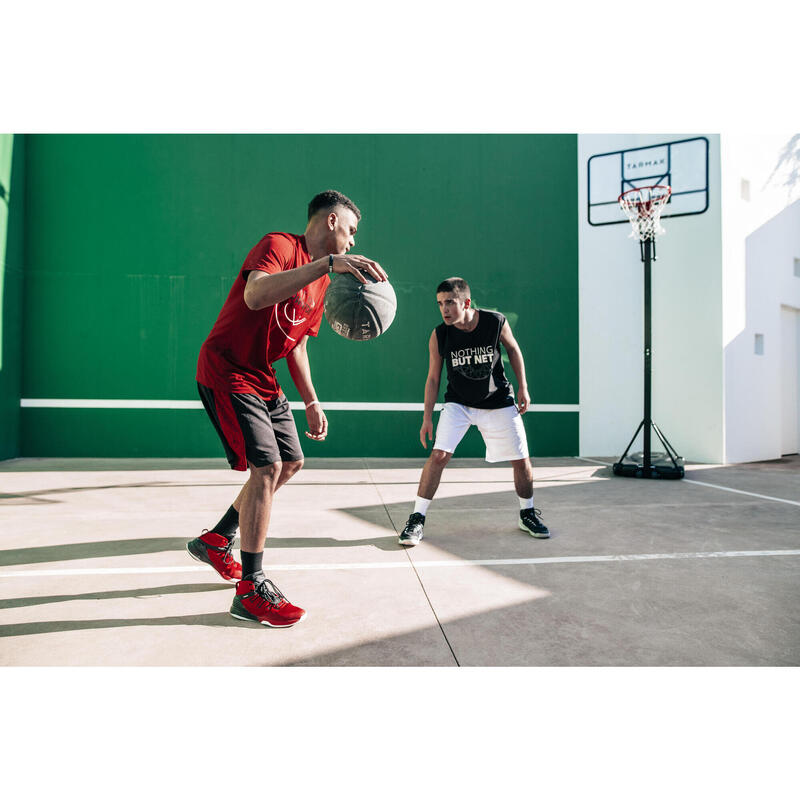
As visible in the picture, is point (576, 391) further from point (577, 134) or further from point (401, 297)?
point (577, 134)

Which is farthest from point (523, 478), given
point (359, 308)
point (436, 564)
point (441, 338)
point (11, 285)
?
point (11, 285)

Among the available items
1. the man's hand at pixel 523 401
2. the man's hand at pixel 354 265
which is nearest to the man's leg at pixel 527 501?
the man's hand at pixel 523 401

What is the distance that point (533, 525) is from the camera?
12.6ft

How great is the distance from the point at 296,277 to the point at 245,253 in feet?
22.8

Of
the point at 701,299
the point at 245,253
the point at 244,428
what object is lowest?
the point at 244,428

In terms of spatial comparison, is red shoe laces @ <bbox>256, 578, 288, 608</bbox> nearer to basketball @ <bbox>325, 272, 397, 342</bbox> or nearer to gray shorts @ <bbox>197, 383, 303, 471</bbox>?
gray shorts @ <bbox>197, 383, 303, 471</bbox>

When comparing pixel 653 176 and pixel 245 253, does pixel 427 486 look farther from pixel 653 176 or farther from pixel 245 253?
pixel 653 176

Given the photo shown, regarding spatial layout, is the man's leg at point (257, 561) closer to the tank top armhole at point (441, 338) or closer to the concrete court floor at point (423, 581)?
the concrete court floor at point (423, 581)

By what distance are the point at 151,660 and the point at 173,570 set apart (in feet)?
3.69

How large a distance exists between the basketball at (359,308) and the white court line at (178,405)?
15.1ft

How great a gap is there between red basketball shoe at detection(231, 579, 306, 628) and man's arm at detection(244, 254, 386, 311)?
1184mm

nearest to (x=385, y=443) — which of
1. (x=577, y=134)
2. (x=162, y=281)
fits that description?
(x=162, y=281)

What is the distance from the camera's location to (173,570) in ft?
10.2

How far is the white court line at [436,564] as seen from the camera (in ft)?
10.0
